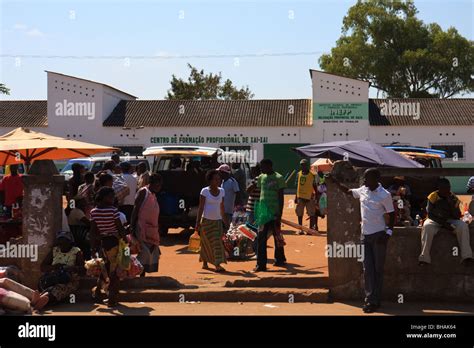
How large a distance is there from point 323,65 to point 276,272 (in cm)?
4737

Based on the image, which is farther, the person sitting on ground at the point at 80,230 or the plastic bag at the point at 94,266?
the person sitting on ground at the point at 80,230

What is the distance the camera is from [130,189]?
12984mm

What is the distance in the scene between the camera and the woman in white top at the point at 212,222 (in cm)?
1080

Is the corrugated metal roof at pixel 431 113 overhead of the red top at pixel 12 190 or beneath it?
overhead

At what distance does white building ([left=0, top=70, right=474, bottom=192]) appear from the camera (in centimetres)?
3912

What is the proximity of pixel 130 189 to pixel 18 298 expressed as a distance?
531 cm

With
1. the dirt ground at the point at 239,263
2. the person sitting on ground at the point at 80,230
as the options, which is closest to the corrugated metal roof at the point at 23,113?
the dirt ground at the point at 239,263

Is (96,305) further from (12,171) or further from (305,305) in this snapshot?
(12,171)

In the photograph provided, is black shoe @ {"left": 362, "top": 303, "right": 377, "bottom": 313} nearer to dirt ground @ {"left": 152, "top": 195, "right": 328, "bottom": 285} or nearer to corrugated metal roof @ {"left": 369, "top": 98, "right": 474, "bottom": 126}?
dirt ground @ {"left": 152, "top": 195, "right": 328, "bottom": 285}

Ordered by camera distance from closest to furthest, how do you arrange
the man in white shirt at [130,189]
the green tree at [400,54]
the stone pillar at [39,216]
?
the stone pillar at [39,216], the man in white shirt at [130,189], the green tree at [400,54]

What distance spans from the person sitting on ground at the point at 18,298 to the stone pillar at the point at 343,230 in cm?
390

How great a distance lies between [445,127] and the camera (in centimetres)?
3906

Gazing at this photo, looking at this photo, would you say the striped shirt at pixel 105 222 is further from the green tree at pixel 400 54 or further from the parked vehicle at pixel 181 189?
the green tree at pixel 400 54

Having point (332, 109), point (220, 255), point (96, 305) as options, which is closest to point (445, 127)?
point (332, 109)
